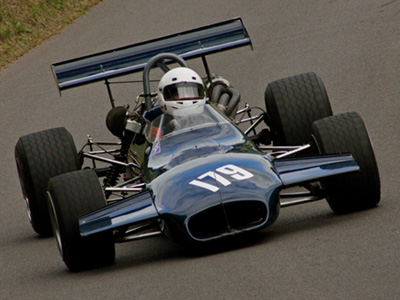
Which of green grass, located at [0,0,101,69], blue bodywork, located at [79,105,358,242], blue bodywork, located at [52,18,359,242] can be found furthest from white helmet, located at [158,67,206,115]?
green grass, located at [0,0,101,69]

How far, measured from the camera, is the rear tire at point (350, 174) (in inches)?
335

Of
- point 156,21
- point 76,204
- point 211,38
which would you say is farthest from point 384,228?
point 156,21

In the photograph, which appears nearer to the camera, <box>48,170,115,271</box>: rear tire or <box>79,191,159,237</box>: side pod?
<box>79,191,159,237</box>: side pod

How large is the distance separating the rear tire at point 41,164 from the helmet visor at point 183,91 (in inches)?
55.7

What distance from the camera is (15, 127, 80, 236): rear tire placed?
34.1 feet

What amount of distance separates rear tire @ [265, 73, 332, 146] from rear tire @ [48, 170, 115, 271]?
293 centimetres

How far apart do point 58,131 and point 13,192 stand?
9.67 feet

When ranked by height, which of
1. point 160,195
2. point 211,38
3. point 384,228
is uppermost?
point 211,38

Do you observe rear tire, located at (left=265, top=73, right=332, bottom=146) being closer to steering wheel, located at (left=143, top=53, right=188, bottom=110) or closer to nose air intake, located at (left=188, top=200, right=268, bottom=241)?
steering wheel, located at (left=143, top=53, right=188, bottom=110)

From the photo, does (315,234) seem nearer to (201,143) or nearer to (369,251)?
(369,251)

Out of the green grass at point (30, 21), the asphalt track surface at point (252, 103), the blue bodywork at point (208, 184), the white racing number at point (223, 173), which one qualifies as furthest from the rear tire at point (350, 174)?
the green grass at point (30, 21)

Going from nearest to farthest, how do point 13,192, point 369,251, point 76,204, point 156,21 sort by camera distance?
1. point 369,251
2. point 76,204
3. point 13,192
4. point 156,21

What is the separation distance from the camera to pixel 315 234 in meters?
7.97

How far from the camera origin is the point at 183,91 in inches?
387
